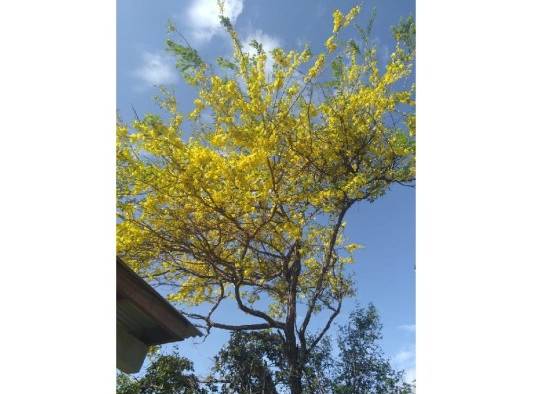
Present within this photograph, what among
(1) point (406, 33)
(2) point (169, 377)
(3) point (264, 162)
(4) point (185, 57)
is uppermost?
(1) point (406, 33)

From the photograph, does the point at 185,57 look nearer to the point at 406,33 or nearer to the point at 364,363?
the point at 406,33

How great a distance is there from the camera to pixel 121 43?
3.44 metres

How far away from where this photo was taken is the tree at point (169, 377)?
4.22 m

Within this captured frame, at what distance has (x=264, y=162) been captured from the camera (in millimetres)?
3605

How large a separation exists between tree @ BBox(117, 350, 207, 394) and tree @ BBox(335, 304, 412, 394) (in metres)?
1.15

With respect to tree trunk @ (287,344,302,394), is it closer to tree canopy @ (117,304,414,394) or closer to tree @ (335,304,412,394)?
tree canopy @ (117,304,414,394)

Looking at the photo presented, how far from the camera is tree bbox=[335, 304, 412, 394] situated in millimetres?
4258

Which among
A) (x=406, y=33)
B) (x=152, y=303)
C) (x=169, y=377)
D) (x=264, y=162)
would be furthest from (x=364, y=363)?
→ (x=152, y=303)

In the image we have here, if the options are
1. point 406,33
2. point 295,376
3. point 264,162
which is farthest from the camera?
point 295,376

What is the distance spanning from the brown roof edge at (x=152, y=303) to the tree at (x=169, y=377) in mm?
2464

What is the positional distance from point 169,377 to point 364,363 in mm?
1572

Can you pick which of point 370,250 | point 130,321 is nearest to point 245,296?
point 370,250

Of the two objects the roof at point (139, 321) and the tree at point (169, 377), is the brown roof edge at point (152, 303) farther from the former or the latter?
the tree at point (169, 377)

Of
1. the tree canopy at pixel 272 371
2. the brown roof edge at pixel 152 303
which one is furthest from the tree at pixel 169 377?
the brown roof edge at pixel 152 303
